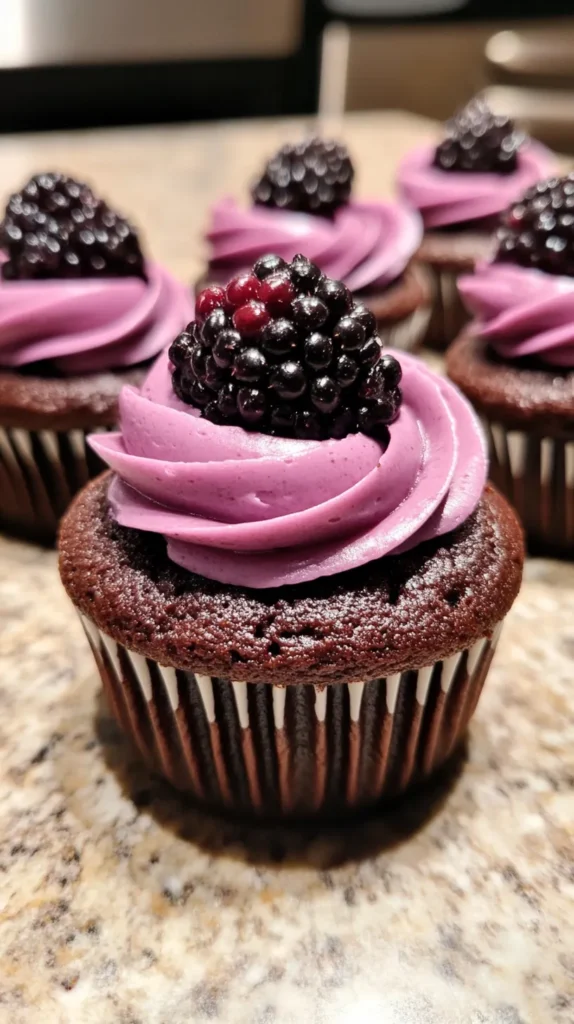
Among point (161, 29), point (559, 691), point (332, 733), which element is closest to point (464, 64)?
point (161, 29)

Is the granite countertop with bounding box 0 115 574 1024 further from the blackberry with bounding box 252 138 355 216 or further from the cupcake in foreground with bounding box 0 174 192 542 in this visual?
the blackberry with bounding box 252 138 355 216

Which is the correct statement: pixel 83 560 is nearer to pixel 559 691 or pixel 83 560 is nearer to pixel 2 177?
pixel 559 691

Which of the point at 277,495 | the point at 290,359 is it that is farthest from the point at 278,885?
the point at 290,359

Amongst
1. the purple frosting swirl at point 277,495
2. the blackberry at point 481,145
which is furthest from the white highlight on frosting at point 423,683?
the blackberry at point 481,145

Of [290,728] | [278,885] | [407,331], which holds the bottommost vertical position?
[278,885]

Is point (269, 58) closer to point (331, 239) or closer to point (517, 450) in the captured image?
point (331, 239)

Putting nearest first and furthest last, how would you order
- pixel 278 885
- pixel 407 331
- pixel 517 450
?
pixel 278 885 < pixel 517 450 < pixel 407 331

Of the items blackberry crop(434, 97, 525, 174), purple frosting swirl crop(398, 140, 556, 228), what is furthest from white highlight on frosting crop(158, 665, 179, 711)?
blackberry crop(434, 97, 525, 174)
